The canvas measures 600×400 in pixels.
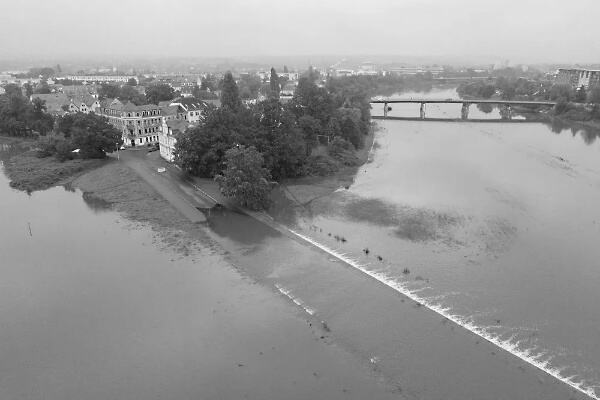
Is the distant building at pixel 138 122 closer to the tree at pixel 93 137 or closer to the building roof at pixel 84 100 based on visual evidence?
the tree at pixel 93 137

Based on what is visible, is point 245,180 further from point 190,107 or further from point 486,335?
point 190,107

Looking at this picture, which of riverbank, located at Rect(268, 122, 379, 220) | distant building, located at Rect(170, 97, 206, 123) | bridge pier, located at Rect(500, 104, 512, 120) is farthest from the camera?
bridge pier, located at Rect(500, 104, 512, 120)

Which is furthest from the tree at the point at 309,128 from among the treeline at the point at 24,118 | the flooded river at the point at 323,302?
the treeline at the point at 24,118

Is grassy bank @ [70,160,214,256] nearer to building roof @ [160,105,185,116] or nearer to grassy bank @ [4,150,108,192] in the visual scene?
grassy bank @ [4,150,108,192]

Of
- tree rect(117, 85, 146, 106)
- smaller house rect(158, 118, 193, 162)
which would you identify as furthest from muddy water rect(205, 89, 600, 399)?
tree rect(117, 85, 146, 106)

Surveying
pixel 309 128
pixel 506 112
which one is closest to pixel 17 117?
pixel 309 128
